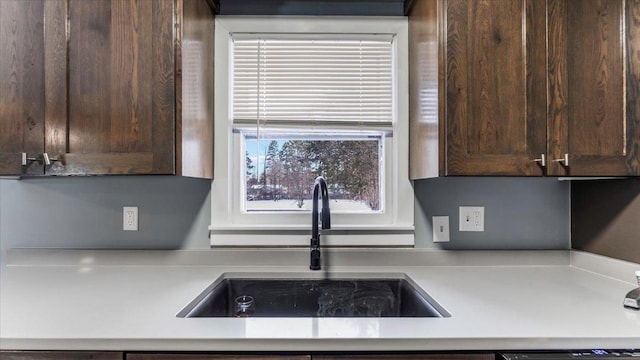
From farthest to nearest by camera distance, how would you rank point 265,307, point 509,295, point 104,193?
1. point 104,193
2. point 265,307
3. point 509,295

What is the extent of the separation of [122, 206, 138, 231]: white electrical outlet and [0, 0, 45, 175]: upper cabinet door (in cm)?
41

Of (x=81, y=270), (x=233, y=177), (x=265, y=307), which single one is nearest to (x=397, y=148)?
(x=233, y=177)

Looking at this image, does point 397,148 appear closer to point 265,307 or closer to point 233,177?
point 233,177

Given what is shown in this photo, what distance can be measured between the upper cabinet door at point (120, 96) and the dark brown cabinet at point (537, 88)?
3.12ft

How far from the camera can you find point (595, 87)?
1248 millimetres

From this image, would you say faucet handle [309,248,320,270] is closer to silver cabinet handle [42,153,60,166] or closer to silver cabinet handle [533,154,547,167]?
silver cabinet handle [533,154,547,167]

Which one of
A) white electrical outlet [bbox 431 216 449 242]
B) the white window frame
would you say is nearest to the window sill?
the white window frame

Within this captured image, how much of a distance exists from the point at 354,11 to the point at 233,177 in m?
0.93

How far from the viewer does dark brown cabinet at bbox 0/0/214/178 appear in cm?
122

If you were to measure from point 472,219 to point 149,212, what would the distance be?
1428mm

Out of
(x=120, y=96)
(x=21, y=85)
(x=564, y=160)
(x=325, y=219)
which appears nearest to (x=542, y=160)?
(x=564, y=160)

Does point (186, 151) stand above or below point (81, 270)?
above

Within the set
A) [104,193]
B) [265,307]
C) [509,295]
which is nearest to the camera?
[509,295]

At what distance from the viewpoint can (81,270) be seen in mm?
1488
